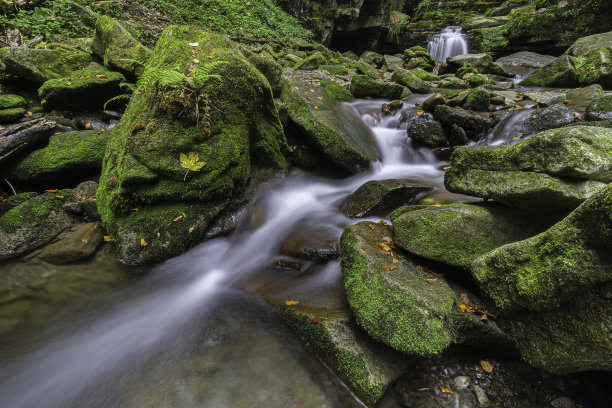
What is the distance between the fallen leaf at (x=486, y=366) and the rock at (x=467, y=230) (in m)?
0.88

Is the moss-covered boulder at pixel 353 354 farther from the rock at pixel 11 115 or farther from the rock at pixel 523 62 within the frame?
the rock at pixel 523 62

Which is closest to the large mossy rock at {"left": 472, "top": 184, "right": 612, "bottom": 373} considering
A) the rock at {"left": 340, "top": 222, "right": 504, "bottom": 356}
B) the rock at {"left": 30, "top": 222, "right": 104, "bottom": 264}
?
the rock at {"left": 340, "top": 222, "right": 504, "bottom": 356}

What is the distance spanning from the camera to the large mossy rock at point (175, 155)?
3.66 metres

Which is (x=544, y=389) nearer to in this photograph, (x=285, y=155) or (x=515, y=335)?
(x=515, y=335)

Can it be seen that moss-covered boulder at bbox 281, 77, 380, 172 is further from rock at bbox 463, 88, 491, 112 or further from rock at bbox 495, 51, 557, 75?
rock at bbox 495, 51, 557, 75

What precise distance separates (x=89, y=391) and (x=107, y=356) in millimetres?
379

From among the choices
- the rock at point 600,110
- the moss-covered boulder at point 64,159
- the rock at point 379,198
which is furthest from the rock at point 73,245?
the rock at point 600,110

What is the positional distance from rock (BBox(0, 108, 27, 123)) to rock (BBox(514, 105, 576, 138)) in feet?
35.0

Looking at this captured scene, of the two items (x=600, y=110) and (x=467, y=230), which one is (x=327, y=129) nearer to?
(x=467, y=230)

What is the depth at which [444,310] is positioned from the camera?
2.40 metres

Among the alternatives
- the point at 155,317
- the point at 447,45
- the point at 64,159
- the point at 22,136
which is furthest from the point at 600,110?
the point at 447,45

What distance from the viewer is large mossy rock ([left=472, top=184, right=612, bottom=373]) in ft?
5.50

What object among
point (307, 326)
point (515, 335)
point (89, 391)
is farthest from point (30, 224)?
point (515, 335)

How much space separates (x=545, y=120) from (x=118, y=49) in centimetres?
1023
